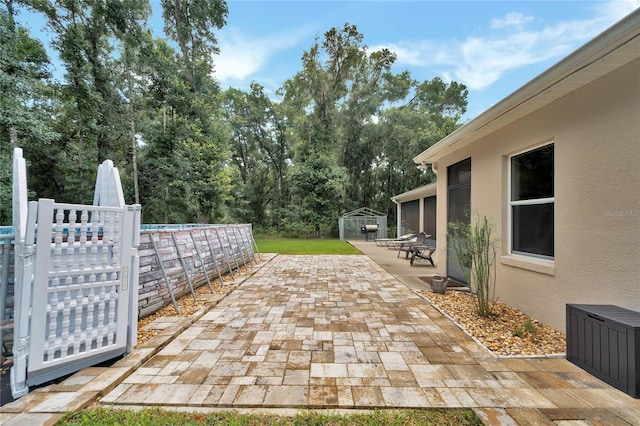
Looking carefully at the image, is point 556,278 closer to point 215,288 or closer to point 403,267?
point 403,267

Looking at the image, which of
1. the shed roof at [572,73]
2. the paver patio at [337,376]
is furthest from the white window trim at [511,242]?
the paver patio at [337,376]

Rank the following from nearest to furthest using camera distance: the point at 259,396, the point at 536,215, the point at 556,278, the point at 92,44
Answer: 1. the point at 259,396
2. the point at 556,278
3. the point at 536,215
4. the point at 92,44

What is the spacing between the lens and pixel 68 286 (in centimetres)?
231

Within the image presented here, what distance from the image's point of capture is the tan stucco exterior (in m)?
2.51

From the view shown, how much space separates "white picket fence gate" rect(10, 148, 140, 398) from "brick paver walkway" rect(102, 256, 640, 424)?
1.77 feet

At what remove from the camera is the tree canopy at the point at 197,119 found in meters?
13.5

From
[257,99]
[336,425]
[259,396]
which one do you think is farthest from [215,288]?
[257,99]

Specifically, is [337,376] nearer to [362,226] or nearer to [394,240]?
[394,240]

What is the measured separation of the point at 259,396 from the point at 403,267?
21.0 feet

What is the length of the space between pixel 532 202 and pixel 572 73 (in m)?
1.72

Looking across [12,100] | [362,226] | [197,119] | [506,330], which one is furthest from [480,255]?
[197,119]

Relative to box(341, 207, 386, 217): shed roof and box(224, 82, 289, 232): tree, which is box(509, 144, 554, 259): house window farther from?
box(224, 82, 289, 232): tree

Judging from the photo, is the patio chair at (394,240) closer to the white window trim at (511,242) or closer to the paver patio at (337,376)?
the white window trim at (511,242)

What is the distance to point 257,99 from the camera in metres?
25.3
